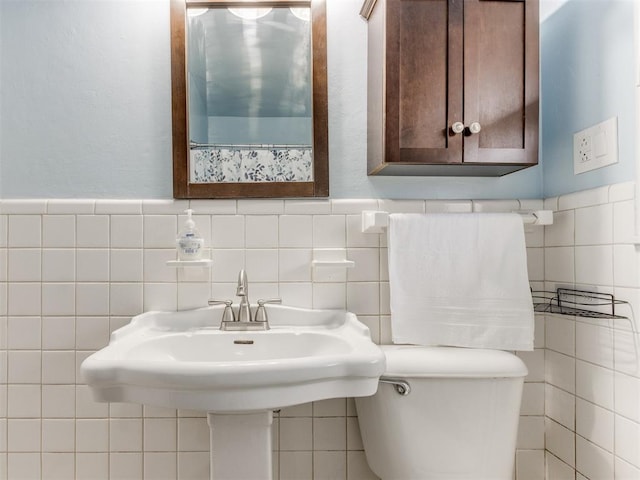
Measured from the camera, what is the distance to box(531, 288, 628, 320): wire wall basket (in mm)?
1268

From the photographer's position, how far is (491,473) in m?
1.34

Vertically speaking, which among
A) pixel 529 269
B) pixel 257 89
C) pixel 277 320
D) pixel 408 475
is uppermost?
pixel 257 89

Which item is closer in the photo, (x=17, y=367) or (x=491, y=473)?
(x=491, y=473)

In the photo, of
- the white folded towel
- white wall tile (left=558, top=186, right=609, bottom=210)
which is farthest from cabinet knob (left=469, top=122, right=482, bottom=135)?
white wall tile (left=558, top=186, right=609, bottom=210)

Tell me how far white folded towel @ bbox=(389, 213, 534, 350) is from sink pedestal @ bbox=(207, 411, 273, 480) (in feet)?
1.71

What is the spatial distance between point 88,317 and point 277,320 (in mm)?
596

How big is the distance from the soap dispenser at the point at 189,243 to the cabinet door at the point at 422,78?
0.61 metres

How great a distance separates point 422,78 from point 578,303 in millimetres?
772

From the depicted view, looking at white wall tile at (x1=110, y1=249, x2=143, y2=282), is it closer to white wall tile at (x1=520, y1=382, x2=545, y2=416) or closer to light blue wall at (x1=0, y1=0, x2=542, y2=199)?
light blue wall at (x1=0, y1=0, x2=542, y2=199)

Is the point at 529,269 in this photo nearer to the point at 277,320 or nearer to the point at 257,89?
the point at 277,320

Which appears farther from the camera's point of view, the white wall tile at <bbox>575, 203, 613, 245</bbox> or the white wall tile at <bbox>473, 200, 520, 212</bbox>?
the white wall tile at <bbox>473, 200, 520, 212</bbox>

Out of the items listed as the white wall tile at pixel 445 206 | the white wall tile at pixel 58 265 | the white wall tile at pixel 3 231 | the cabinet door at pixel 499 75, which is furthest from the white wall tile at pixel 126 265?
the cabinet door at pixel 499 75

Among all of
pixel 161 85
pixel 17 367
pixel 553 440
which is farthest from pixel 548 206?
pixel 17 367

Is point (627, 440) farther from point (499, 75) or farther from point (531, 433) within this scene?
point (499, 75)
